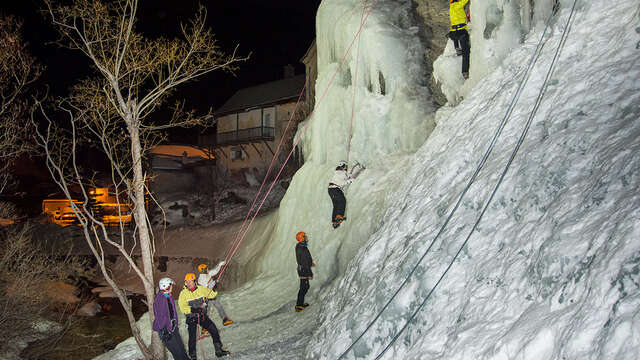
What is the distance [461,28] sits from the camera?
8062 mm

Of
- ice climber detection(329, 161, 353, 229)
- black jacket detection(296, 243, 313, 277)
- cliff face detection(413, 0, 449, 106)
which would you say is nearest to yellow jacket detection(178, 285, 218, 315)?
black jacket detection(296, 243, 313, 277)

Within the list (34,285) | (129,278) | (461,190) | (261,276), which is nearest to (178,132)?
(129,278)

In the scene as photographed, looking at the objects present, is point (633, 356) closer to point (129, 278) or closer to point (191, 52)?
point (191, 52)

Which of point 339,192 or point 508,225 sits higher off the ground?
point 508,225

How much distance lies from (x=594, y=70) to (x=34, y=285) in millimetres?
18237

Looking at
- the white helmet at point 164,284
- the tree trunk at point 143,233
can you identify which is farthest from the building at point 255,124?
the white helmet at point 164,284

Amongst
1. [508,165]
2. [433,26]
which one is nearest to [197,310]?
[508,165]

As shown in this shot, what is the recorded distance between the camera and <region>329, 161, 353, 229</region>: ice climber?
10406 mm

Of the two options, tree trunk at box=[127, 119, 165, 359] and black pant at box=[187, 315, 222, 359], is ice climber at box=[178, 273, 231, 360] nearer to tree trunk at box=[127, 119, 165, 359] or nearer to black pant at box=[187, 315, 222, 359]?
black pant at box=[187, 315, 222, 359]

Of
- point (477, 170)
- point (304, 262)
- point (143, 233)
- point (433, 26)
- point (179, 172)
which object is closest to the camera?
point (477, 170)

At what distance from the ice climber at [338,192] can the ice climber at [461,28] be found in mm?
3750

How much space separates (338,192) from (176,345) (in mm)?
5143

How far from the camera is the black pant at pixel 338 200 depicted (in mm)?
10414

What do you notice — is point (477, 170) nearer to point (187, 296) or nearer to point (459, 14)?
point (459, 14)
